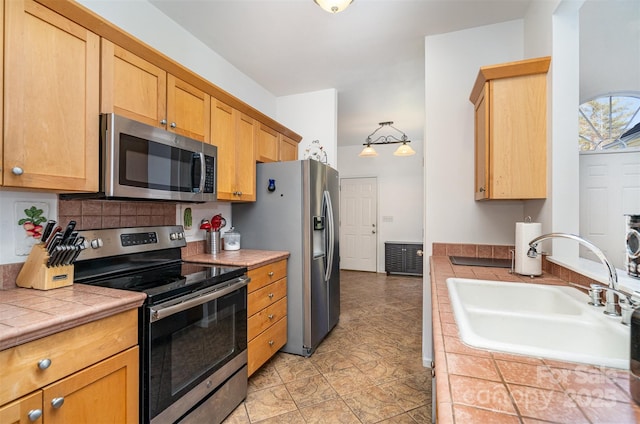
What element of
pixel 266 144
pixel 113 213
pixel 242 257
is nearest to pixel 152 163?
pixel 113 213

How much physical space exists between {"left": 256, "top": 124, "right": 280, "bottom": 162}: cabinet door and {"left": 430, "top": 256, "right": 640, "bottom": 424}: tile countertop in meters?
2.27

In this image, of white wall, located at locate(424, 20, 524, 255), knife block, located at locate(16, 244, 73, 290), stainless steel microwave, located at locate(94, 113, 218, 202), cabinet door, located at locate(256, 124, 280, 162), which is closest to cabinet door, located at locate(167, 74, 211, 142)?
stainless steel microwave, located at locate(94, 113, 218, 202)

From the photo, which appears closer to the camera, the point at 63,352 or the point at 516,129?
the point at 63,352

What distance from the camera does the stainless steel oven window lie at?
1.30 meters

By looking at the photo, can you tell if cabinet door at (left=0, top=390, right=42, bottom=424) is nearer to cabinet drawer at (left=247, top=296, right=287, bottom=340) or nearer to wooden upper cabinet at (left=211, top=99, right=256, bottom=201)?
cabinet drawer at (left=247, top=296, right=287, bottom=340)

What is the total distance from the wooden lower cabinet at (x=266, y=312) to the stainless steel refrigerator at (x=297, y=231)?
11 centimetres

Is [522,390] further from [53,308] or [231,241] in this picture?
[231,241]

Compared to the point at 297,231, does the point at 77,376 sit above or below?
below

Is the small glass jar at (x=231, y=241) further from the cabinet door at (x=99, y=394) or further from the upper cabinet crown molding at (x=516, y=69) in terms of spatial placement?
the upper cabinet crown molding at (x=516, y=69)

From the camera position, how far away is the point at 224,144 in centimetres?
225

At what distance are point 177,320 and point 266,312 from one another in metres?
0.91

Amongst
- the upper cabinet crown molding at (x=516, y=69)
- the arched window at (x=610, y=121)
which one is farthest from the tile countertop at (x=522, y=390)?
the arched window at (x=610, y=121)

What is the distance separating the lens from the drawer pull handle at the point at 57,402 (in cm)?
95

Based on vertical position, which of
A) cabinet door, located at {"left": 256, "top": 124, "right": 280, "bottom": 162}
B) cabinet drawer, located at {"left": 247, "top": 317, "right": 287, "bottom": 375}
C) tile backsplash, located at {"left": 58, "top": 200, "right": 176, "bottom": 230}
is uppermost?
cabinet door, located at {"left": 256, "top": 124, "right": 280, "bottom": 162}
